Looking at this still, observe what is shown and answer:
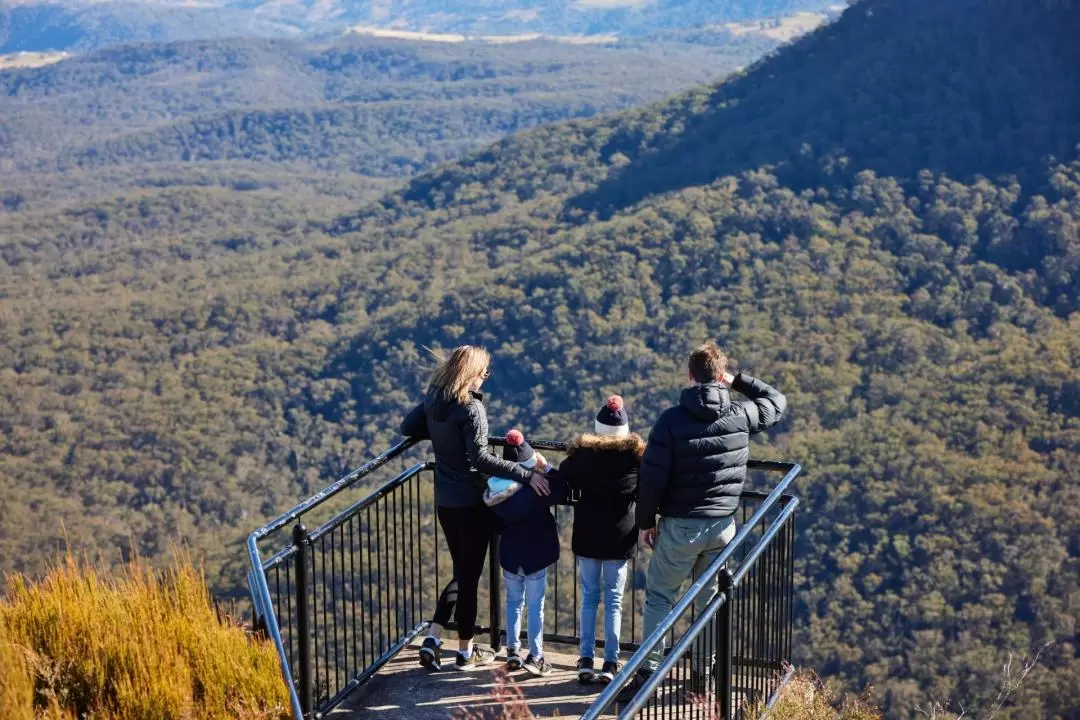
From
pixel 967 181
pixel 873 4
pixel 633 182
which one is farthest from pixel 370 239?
pixel 967 181

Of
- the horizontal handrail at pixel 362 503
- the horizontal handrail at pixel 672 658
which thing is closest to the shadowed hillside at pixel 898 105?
the horizontal handrail at pixel 362 503

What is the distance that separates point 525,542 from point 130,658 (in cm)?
180

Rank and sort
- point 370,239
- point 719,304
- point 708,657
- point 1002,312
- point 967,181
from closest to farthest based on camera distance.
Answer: point 708,657, point 1002,312, point 719,304, point 967,181, point 370,239

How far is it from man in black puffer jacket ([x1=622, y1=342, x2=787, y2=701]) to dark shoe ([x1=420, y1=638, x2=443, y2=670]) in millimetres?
972

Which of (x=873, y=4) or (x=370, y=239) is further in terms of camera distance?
(x=370, y=239)

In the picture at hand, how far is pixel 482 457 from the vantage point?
17.2 ft

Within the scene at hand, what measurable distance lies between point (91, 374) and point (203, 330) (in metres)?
9.44

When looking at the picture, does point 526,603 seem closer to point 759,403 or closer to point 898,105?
point 759,403

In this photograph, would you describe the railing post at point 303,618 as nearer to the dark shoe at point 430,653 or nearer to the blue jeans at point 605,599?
the dark shoe at point 430,653

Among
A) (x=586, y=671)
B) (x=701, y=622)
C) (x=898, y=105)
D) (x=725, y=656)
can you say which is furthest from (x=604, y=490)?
(x=898, y=105)

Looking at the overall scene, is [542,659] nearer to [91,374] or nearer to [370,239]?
[91,374]

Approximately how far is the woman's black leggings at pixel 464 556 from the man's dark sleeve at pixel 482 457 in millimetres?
347

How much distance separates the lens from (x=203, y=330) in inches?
3312

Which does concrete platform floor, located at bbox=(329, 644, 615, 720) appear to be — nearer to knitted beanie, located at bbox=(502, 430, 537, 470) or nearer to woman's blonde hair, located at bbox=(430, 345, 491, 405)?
knitted beanie, located at bbox=(502, 430, 537, 470)
